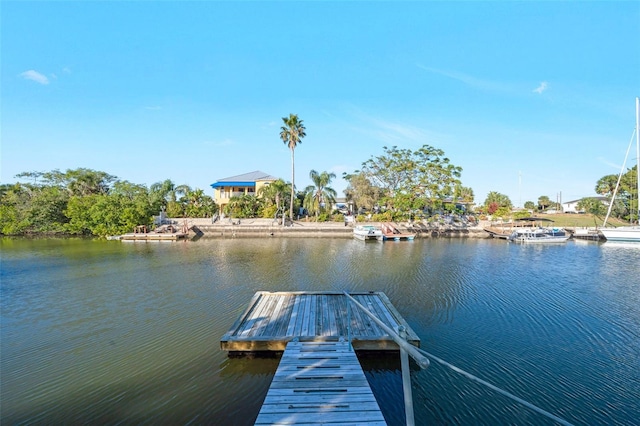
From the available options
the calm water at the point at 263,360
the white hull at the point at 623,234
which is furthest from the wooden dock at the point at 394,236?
the white hull at the point at 623,234

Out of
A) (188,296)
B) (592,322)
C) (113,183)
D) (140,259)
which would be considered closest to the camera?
(592,322)

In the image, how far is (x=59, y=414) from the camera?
18.8 ft

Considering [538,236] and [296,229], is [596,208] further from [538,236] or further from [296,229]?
[296,229]

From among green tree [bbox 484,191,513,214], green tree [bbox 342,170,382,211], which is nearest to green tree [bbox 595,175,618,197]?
green tree [bbox 484,191,513,214]

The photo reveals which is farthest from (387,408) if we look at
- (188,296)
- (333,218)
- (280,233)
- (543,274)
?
(333,218)

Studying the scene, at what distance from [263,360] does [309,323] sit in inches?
60.4

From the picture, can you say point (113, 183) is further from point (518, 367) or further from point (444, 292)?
point (518, 367)

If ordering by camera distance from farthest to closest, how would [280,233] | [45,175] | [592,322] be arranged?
[45,175]
[280,233]
[592,322]

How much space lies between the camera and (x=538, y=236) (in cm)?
3366

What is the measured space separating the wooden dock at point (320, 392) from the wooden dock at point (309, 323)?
90cm

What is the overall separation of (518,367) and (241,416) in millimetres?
6524

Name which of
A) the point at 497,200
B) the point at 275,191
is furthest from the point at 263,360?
the point at 497,200

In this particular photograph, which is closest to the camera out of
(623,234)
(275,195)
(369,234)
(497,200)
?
(623,234)

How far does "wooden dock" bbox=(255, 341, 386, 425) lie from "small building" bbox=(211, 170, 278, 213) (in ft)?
148
